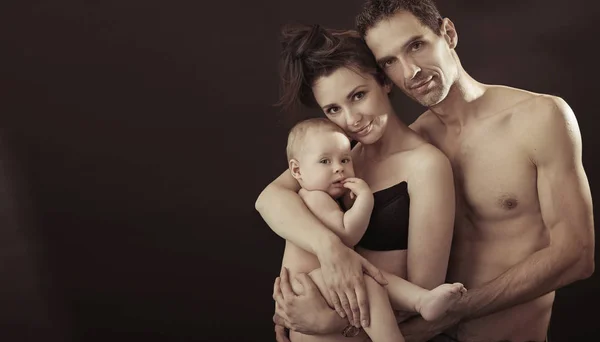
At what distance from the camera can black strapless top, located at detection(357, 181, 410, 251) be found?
2301mm

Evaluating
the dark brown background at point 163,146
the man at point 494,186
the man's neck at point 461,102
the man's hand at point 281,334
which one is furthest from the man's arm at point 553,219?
the dark brown background at point 163,146

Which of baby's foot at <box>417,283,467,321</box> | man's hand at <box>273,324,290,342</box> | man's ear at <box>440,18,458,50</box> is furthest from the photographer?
man's hand at <box>273,324,290,342</box>

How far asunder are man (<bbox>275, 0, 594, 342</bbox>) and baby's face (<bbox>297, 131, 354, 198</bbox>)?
253mm

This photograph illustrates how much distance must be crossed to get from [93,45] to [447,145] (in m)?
1.53

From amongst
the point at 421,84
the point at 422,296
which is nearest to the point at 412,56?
the point at 421,84

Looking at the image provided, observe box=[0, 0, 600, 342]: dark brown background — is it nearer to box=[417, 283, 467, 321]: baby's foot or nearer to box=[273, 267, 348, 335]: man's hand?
box=[273, 267, 348, 335]: man's hand

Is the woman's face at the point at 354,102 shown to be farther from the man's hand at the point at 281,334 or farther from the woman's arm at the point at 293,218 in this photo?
the man's hand at the point at 281,334

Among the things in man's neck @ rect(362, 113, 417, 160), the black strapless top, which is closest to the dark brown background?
man's neck @ rect(362, 113, 417, 160)

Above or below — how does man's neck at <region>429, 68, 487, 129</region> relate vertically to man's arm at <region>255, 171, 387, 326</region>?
above

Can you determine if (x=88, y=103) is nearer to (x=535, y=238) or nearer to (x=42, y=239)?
(x=42, y=239)

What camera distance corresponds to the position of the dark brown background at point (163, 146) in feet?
11.0

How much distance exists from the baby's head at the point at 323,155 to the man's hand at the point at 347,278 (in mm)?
167

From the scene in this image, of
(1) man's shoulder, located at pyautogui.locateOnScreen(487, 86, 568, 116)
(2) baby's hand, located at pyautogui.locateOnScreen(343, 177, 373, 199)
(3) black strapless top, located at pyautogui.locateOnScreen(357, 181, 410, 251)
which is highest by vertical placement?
(1) man's shoulder, located at pyautogui.locateOnScreen(487, 86, 568, 116)

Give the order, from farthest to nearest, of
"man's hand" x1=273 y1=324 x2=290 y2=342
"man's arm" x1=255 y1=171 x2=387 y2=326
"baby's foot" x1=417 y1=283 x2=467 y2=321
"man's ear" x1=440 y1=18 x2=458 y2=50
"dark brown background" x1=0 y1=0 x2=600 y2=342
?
"dark brown background" x1=0 y1=0 x2=600 y2=342 → "man's hand" x1=273 y1=324 x2=290 y2=342 → "man's ear" x1=440 y1=18 x2=458 y2=50 → "man's arm" x1=255 y1=171 x2=387 y2=326 → "baby's foot" x1=417 y1=283 x2=467 y2=321
